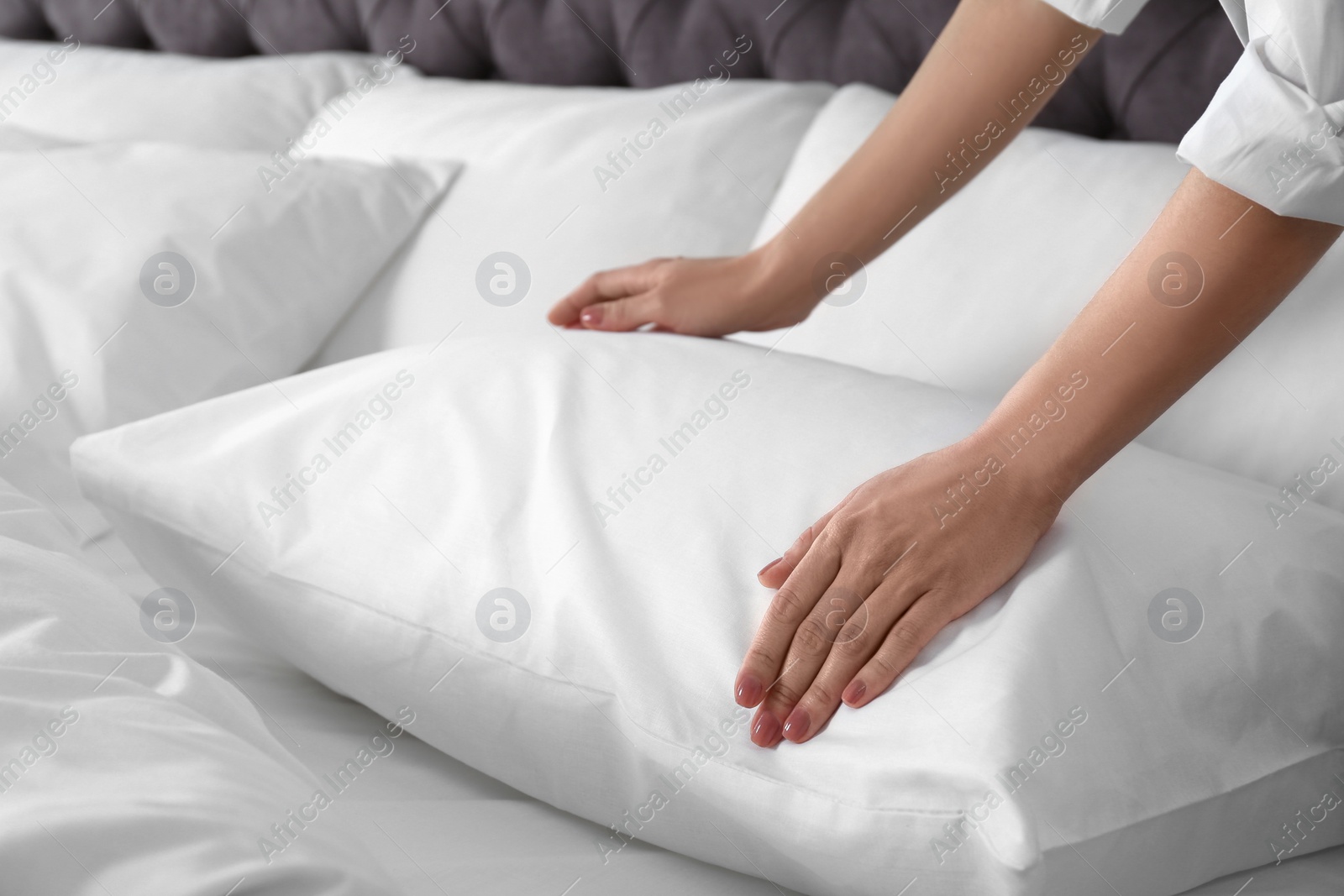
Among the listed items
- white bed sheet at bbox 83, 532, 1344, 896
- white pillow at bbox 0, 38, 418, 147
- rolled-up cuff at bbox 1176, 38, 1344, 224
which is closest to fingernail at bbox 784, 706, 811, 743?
white bed sheet at bbox 83, 532, 1344, 896

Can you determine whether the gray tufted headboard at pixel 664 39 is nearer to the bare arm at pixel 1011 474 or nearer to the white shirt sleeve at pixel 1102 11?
the white shirt sleeve at pixel 1102 11

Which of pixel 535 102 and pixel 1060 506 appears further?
pixel 535 102

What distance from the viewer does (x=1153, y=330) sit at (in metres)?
0.60

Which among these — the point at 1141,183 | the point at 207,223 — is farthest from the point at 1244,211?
the point at 207,223

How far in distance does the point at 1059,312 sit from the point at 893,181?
177mm

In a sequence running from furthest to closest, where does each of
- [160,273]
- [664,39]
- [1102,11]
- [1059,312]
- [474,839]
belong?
[664,39], [160,273], [1059,312], [1102,11], [474,839]

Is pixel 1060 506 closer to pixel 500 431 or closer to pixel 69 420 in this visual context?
pixel 500 431

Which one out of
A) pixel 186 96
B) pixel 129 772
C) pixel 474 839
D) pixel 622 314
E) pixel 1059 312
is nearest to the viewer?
pixel 129 772

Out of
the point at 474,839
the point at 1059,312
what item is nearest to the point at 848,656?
the point at 474,839

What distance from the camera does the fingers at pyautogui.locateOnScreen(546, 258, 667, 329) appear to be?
1.05 m

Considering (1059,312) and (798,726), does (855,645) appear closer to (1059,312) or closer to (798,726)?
(798,726)

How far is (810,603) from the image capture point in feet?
2.05

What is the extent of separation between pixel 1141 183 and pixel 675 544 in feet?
1.85

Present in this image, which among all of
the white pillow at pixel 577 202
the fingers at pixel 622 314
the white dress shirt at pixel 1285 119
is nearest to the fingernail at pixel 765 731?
the white dress shirt at pixel 1285 119
